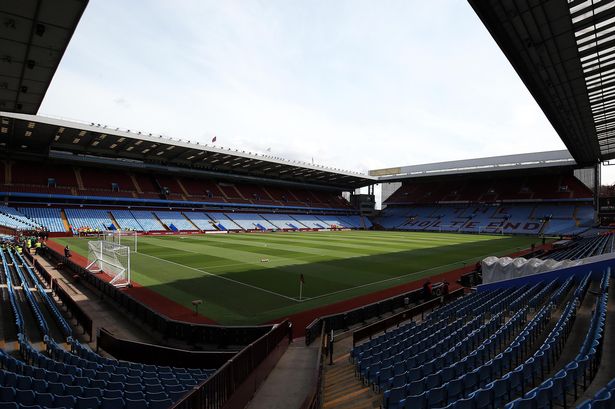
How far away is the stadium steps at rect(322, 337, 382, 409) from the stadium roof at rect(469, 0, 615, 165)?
14483 mm

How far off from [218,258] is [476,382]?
25.9 metres

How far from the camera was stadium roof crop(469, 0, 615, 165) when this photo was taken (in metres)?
13.9

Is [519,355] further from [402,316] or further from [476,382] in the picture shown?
[402,316]

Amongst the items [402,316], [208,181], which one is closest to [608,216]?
[402,316]

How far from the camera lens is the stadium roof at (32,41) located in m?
10.1

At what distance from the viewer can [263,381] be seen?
773cm

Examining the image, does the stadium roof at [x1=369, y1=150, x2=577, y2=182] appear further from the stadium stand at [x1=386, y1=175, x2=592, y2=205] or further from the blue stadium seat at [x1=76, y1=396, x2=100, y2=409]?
the blue stadium seat at [x1=76, y1=396, x2=100, y2=409]

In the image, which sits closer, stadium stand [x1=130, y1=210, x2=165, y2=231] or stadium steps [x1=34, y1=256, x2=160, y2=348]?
stadium steps [x1=34, y1=256, x2=160, y2=348]

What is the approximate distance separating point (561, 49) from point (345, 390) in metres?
19.8

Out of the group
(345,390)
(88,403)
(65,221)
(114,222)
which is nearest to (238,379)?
(88,403)

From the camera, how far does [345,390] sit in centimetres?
730

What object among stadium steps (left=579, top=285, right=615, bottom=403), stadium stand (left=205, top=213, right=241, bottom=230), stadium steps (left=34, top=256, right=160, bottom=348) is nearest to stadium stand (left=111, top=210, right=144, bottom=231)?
stadium stand (left=205, top=213, right=241, bottom=230)

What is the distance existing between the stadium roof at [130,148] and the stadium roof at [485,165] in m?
12.9

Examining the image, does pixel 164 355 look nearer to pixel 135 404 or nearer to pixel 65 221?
pixel 135 404
